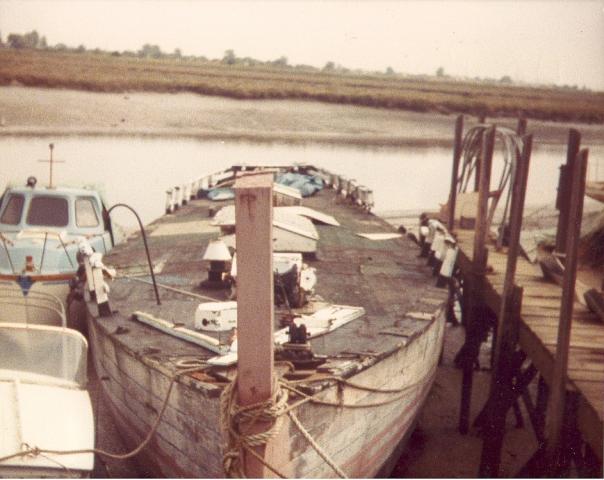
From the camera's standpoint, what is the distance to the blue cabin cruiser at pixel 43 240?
10.4m

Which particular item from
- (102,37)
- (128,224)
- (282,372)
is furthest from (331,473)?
(128,224)

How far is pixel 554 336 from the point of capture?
7.23 m

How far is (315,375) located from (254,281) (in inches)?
73.5

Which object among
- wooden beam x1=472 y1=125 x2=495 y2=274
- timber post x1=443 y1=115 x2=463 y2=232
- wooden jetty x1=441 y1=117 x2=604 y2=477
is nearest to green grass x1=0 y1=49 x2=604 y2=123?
timber post x1=443 y1=115 x2=463 y2=232

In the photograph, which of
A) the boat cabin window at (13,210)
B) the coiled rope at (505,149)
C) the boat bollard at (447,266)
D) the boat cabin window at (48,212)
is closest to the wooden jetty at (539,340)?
the coiled rope at (505,149)

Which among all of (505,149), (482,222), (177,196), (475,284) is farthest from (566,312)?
(177,196)

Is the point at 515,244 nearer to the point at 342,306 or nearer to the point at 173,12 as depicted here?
the point at 342,306

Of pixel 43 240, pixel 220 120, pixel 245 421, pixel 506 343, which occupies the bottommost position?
pixel 506 343

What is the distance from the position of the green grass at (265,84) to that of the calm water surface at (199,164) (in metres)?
1.28

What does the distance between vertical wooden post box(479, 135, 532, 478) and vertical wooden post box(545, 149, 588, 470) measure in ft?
5.48

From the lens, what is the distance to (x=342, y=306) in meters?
8.01

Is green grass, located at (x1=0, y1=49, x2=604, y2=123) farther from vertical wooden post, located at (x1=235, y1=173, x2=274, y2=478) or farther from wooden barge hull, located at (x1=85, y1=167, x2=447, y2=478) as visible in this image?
vertical wooden post, located at (x1=235, y1=173, x2=274, y2=478)

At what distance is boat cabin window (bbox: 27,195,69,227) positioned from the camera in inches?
466

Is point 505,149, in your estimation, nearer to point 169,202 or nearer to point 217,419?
point 169,202
